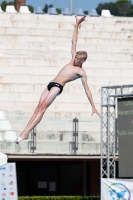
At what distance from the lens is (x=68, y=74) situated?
76.4ft

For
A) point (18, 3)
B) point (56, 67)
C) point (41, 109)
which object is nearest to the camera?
point (41, 109)

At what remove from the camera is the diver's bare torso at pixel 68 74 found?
76.3ft

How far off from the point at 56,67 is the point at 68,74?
6.83 feet

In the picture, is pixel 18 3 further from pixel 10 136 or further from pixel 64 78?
pixel 10 136

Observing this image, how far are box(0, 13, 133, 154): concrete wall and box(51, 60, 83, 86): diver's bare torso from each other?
0.95m

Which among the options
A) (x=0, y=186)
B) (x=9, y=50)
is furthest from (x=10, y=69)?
(x=0, y=186)

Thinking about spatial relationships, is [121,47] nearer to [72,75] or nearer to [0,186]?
[72,75]

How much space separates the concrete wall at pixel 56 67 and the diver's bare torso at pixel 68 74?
3.11ft

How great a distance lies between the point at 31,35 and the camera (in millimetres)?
26734

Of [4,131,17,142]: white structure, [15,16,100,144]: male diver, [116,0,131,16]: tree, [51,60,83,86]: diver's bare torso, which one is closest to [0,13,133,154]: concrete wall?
[4,131,17,142]: white structure

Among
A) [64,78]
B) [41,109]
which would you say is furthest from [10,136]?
[64,78]

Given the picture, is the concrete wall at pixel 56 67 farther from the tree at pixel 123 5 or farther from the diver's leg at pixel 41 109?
the tree at pixel 123 5

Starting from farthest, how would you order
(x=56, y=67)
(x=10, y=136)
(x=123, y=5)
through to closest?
(x=123, y=5), (x=56, y=67), (x=10, y=136)

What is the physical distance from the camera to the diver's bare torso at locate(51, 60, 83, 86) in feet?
76.3
